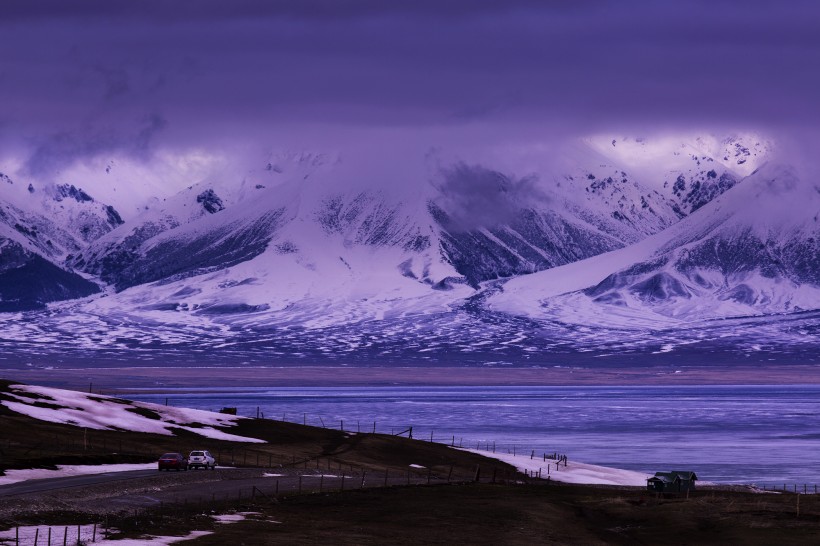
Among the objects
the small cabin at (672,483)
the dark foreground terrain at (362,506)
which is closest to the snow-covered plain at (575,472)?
the dark foreground terrain at (362,506)

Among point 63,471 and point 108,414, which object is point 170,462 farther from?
point 108,414

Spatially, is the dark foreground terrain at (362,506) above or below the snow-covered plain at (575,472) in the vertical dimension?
below

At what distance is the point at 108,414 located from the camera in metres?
136

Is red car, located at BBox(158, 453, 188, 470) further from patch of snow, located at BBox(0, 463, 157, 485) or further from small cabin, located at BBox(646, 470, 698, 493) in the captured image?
small cabin, located at BBox(646, 470, 698, 493)

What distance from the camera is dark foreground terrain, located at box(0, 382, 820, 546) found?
7612 centimetres

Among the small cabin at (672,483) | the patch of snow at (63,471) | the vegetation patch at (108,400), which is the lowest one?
the patch of snow at (63,471)

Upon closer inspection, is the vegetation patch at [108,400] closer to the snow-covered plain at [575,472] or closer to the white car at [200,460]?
the snow-covered plain at [575,472]

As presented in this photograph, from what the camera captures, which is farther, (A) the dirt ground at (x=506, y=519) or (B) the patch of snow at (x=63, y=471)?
(B) the patch of snow at (x=63, y=471)

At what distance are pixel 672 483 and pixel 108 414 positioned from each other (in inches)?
2022

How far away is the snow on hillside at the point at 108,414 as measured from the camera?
13050cm

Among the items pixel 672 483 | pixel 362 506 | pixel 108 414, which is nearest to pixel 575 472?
pixel 672 483

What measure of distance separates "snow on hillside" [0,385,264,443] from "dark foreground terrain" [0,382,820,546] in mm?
10821

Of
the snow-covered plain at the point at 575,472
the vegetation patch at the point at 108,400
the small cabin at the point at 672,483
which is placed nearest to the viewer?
the small cabin at the point at 672,483

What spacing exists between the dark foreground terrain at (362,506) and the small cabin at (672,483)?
4.37 ft
